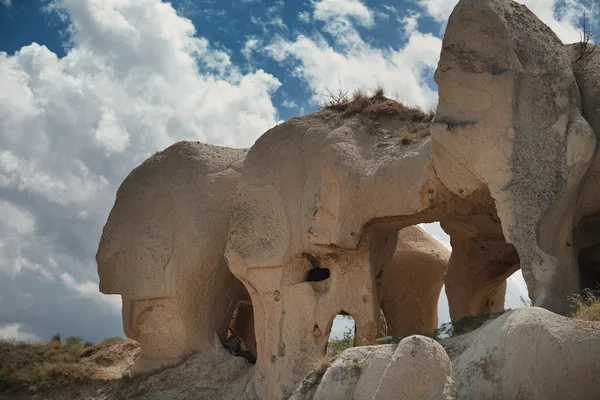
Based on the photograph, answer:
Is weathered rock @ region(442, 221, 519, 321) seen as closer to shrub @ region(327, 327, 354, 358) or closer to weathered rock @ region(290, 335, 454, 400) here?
shrub @ region(327, 327, 354, 358)

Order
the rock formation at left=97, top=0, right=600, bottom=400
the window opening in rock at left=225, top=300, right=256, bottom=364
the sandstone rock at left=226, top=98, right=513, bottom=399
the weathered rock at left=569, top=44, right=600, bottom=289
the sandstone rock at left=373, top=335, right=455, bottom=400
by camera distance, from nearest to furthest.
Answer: the sandstone rock at left=373, top=335, right=455, bottom=400 < the rock formation at left=97, top=0, right=600, bottom=400 < the weathered rock at left=569, top=44, right=600, bottom=289 < the sandstone rock at left=226, top=98, right=513, bottom=399 < the window opening in rock at left=225, top=300, right=256, bottom=364

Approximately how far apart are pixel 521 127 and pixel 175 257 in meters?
7.76

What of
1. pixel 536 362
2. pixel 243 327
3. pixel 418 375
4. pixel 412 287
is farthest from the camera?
pixel 412 287

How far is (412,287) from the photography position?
68.6ft

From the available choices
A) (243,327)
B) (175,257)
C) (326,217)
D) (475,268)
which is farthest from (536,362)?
(243,327)

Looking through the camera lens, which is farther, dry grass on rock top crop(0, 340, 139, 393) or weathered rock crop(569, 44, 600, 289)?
dry grass on rock top crop(0, 340, 139, 393)

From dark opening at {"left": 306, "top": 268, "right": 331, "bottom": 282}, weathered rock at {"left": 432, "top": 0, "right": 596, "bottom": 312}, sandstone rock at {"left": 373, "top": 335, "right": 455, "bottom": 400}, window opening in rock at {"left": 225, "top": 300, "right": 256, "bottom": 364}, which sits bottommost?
sandstone rock at {"left": 373, "top": 335, "right": 455, "bottom": 400}

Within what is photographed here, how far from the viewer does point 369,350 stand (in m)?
Result: 10.5

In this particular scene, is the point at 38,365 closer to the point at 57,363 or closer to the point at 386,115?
the point at 57,363

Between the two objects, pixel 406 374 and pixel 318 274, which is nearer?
pixel 406 374

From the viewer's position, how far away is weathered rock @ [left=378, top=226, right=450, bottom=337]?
2066 cm

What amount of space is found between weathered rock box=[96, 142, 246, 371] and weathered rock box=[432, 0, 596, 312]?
593 centimetres

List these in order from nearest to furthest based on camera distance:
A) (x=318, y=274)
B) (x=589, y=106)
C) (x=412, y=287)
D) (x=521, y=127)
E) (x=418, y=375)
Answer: (x=418, y=375) < (x=521, y=127) < (x=589, y=106) < (x=318, y=274) < (x=412, y=287)

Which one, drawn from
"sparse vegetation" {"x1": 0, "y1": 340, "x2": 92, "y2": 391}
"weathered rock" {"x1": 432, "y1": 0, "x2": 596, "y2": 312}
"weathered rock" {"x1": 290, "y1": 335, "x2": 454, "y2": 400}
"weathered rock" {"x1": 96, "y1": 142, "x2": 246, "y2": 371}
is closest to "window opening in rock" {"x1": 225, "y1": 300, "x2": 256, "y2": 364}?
"weathered rock" {"x1": 96, "y1": 142, "x2": 246, "y2": 371}
